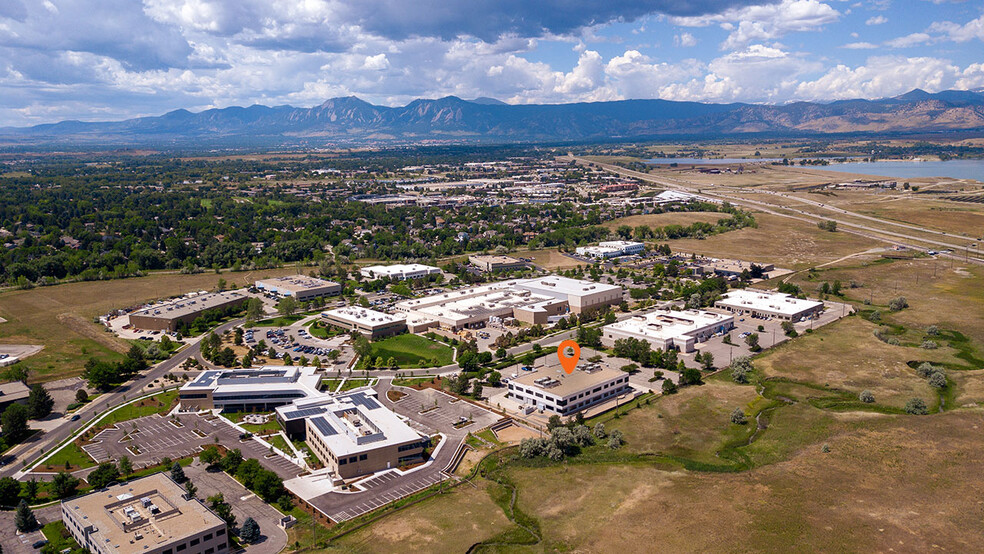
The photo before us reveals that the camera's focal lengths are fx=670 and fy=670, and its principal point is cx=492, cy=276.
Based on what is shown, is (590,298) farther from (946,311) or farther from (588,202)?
(588,202)

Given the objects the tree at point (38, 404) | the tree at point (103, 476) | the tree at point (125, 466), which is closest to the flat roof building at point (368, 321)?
the tree at point (38, 404)

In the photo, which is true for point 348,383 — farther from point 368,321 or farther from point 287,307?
point 287,307

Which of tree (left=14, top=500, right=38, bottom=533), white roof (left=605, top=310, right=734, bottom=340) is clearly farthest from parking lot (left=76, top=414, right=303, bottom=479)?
white roof (left=605, top=310, right=734, bottom=340)

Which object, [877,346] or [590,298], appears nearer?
[877,346]

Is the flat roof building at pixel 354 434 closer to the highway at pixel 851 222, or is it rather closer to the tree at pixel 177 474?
the tree at pixel 177 474

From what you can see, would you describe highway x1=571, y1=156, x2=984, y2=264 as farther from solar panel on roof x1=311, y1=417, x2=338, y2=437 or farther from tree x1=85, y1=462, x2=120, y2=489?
tree x1=85, y1=462, x2=120, y2=489

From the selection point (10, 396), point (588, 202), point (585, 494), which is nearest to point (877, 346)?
point (585, 494)
